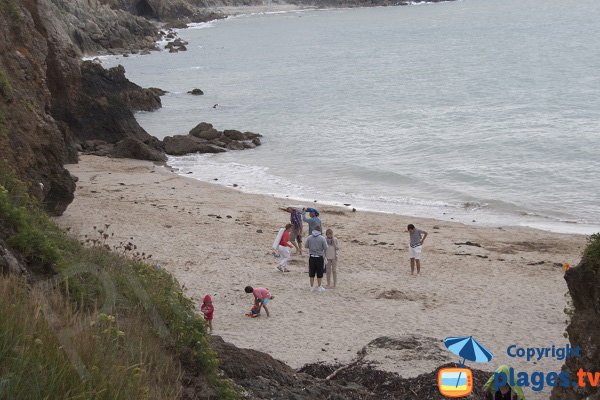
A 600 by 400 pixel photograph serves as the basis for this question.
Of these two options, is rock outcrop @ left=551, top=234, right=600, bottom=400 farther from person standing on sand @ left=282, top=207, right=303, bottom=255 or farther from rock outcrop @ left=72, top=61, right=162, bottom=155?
rock outcrop @ left=72, top=61, right=162, bottom=155

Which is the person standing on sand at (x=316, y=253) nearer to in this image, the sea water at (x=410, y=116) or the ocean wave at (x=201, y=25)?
the sea water at (x=410, y=116)

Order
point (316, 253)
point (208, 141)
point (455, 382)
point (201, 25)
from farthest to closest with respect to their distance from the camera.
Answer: point (201, 25), point (208, 141), point (316, 253), point (455, 382)

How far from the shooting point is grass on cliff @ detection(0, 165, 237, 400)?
4637mm

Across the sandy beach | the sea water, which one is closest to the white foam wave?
the sea water

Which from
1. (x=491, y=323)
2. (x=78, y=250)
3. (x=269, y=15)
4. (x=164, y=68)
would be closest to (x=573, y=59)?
(x=164, y=68)

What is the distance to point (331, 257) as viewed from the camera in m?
15.0

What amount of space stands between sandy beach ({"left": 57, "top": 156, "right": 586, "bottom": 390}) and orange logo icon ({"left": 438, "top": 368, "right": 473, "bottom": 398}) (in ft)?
5.01

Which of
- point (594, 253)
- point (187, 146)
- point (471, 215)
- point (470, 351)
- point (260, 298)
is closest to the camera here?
point (594, 253)

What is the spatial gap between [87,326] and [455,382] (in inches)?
166

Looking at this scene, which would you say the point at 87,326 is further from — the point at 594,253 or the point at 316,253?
the point at 316,253

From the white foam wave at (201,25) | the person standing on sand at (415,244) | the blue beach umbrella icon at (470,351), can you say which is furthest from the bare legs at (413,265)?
the white foam wave at (201,25)

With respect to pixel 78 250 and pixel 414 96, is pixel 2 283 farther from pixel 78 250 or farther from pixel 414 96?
pixel 414 96

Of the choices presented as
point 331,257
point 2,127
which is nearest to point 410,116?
point 331,257

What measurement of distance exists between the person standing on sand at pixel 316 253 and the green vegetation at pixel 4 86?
6458 millimetres
